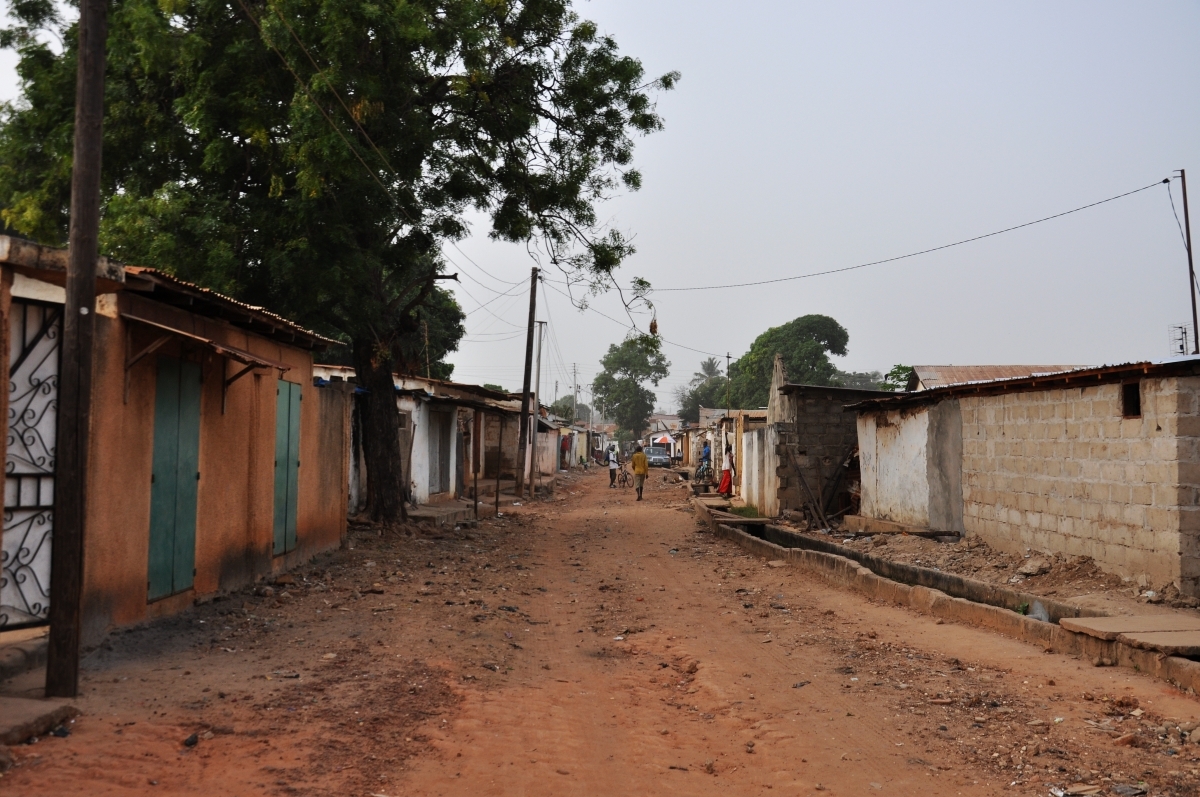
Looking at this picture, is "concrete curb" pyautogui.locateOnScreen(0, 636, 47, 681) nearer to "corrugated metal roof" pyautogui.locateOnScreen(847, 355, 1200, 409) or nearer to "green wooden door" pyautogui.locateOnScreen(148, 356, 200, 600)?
"green wooden door" pyautogui.locateOnScreen(148, 356, 200, 600)

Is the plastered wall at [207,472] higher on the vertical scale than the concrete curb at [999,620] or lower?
higher

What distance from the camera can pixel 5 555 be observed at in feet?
20.6

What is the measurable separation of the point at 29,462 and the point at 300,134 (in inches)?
311

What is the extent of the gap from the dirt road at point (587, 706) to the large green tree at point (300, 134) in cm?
607

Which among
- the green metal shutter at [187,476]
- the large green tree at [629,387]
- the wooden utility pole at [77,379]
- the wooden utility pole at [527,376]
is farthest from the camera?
the large green tree at [629,387]

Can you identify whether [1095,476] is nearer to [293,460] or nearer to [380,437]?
[293,460]

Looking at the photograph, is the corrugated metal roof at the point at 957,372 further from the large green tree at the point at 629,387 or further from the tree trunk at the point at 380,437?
the large green tree at the point at 629,387

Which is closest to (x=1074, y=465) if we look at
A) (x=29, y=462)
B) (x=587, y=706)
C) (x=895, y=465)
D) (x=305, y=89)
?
(x=895, y=465)

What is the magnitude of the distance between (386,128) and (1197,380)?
38.5ft

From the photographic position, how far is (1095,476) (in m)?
10.7

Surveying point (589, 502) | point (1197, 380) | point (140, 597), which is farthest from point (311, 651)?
point (589, 502)

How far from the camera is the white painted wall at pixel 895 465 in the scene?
1603 centimetres

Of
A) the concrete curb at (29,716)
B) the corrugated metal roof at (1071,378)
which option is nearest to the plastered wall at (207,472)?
the concrete curb at (29,716)

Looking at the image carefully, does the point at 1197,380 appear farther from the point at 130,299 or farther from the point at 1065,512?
the point at 130,299
